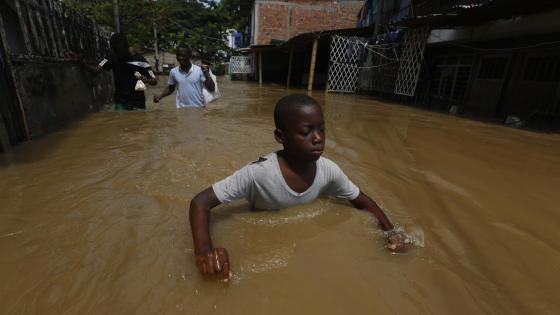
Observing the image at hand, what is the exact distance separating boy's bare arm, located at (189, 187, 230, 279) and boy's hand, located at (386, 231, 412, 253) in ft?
3.01

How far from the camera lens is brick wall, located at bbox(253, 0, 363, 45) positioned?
20.6m

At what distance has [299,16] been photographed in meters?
20.9

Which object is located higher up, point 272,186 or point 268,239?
point 272,186

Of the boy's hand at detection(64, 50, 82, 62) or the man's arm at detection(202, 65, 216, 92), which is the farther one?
the man's arm at detection(202, 65, 216, 92)

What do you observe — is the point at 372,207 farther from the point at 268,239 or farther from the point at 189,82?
the point at 189,82

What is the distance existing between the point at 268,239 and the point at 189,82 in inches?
154

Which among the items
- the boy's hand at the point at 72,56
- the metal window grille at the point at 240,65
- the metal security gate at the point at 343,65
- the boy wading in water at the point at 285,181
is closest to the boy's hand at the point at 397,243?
the boy wading in water at the point at 285,181

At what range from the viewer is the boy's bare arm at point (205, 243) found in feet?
4.85

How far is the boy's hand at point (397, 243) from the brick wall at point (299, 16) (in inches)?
819

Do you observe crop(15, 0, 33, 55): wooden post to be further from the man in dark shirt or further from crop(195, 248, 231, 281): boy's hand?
crop(195, 248, 231, 281): boy's hand

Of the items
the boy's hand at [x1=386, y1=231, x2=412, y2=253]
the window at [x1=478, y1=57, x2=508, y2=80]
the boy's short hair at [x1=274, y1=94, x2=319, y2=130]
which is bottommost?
the boy's hand at [x1=386, y1=231, x2=412, y2=253]

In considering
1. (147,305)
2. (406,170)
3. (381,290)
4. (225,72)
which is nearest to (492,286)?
(381,290)

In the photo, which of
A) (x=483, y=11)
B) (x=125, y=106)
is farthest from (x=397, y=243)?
(x=483, y=11)

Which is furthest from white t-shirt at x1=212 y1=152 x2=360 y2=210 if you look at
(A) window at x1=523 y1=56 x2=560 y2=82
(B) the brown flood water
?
(A) window at x1=523 y1=56 x2=560 y2=82
